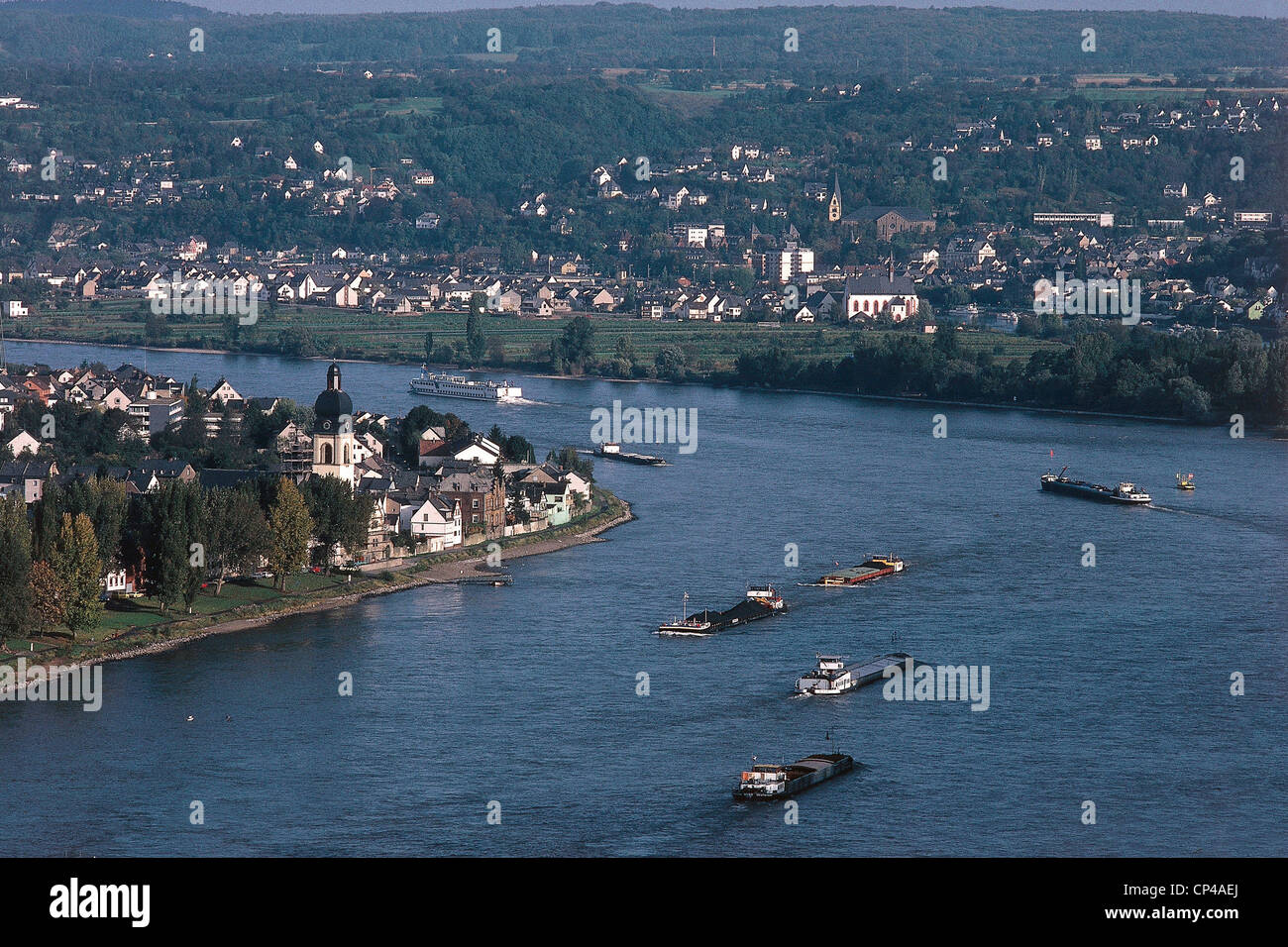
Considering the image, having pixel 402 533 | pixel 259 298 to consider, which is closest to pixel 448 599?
pixel 402 533

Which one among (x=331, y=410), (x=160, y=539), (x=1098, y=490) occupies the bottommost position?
(x=1098, y=490)

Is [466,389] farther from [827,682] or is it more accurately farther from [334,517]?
[827,682]

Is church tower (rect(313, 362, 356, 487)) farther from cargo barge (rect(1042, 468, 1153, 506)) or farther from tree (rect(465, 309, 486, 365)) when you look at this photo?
tree (rect(465, 309, 486, 365))

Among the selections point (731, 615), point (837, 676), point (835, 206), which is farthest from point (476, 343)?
point (835, 206)

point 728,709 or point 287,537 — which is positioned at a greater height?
point 287,537

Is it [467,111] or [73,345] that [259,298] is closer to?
[73,345]
